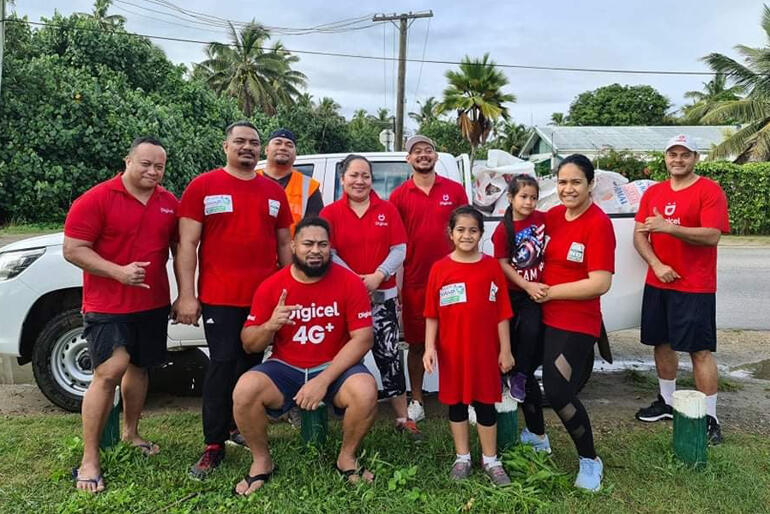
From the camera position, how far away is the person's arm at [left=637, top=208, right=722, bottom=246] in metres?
3.63

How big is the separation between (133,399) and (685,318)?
347 centimetres

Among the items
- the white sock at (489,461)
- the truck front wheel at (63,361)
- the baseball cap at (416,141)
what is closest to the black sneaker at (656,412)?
the white sock at (489,461)

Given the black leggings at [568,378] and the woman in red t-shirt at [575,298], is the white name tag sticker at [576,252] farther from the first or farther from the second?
the black leggings at [568,378]

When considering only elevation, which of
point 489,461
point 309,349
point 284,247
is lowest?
point 489,461

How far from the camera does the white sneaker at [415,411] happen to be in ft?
13.3

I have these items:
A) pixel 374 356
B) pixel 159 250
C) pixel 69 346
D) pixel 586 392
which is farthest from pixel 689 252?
pixel 69 346

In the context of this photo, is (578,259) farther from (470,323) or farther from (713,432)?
(713,432)

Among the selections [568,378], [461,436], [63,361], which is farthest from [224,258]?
[568,378]

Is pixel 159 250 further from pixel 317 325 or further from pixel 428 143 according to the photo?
pixel 428 143

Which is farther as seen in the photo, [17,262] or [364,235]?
[17,262]

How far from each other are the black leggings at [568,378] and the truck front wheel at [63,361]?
3.14 metres

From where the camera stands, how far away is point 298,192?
4074 mm

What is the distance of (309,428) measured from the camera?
3547mm

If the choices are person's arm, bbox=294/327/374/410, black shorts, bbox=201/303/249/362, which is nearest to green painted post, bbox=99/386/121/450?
black shorts, bbox=201/303/249/362
